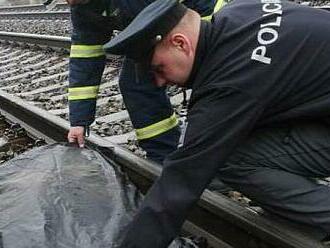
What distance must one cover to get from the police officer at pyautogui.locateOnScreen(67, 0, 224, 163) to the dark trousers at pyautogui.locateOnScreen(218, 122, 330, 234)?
0.85m

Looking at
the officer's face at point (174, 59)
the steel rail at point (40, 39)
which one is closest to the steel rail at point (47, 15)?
the steel rail at point (40, 39)

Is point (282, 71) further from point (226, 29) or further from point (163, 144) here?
point (163, 144)

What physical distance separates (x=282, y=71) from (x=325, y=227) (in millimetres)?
677

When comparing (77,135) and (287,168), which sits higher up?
(287,168)

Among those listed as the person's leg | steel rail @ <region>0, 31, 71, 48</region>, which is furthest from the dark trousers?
steel rail @ <region>0, 31, 71, 48</region>

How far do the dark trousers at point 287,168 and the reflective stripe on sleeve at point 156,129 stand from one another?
107 cm

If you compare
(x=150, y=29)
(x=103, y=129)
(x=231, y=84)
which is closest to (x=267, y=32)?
(x=231, y=84)

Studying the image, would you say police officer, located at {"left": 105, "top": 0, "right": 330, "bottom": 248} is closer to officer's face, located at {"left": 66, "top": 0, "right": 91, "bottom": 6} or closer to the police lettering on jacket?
the police lettering on jacket

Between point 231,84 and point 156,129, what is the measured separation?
4.93 ft

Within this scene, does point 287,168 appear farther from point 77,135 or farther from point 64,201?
point 77,135

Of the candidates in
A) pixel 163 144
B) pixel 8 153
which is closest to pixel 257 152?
pixel 163 144

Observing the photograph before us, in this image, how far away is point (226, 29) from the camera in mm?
2223

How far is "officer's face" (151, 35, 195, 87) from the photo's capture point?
212cm

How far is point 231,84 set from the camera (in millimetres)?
2055
